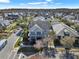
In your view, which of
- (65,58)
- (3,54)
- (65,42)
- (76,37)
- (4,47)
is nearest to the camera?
(65,58)

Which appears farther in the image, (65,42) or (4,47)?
(4,47)

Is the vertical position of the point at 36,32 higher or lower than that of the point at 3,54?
higher

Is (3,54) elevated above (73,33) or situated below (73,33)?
below

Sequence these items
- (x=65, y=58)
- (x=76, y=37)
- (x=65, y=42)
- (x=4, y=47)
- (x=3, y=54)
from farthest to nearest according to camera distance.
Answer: (x=76, y=37)
(x=4, y=47)
(x=65, y=42)
(x=3, y=54)
(x=65, y=58)

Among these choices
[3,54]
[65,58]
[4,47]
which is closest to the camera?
[65,58]

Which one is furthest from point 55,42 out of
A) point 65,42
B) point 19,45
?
point 19,45

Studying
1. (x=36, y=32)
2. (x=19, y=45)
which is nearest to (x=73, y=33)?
(x=36, y=32)

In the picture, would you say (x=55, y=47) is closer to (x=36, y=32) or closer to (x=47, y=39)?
(x=47, y=39)

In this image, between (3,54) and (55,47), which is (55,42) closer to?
(55,47)

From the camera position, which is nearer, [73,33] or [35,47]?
[35,47]
